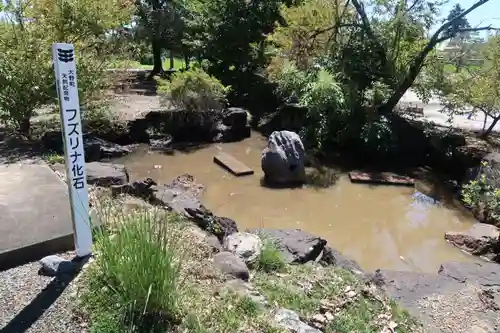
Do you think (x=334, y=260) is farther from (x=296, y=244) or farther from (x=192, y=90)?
(x=192, y=90)

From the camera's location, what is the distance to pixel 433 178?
8.98 m

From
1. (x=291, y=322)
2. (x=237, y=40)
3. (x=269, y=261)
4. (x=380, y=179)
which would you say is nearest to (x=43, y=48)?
(x=269, y=261)

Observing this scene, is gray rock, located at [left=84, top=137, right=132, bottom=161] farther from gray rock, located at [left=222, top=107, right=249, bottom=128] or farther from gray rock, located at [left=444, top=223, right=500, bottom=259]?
gray rock, located at [left=444, top=223, right=500, bottom=259]

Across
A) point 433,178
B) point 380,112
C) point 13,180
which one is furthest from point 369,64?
point 13,180

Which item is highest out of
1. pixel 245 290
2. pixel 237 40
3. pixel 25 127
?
pixel 237 40

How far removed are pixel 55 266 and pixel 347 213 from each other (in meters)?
5.03

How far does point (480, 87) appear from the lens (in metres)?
8.84

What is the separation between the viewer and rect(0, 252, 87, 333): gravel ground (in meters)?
2.42

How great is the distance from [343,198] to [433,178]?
8.11 feet

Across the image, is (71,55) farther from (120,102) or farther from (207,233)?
(120,102)

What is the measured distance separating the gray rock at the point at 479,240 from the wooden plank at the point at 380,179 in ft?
6.82

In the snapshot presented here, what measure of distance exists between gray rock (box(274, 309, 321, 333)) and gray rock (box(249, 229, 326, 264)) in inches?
49.3

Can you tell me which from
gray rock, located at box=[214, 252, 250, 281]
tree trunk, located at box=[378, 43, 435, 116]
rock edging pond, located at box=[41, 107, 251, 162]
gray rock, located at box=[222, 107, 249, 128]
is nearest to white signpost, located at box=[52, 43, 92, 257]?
gray rock, located at box=[214, 252, 250, 281]

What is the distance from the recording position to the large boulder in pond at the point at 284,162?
7945mm
